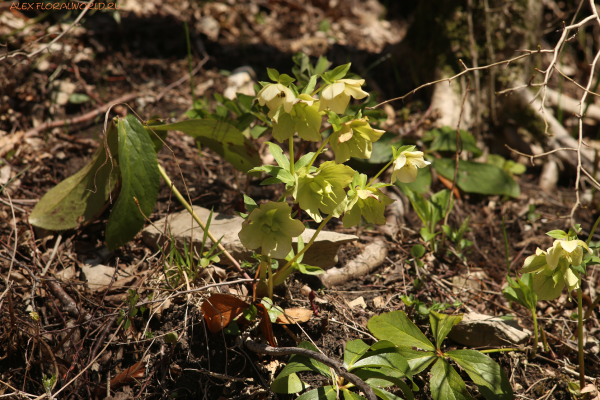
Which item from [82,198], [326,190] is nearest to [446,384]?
[326,190]

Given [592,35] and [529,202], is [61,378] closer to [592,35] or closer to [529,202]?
[529,202]

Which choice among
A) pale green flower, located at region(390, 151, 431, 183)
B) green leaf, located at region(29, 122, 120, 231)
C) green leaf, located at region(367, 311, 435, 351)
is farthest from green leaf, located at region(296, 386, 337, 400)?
green leaf, located at region(29, 122, 120, 231)

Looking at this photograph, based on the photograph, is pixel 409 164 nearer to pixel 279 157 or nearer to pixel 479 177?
pixel 279 157

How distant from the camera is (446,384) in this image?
1380 millimetres

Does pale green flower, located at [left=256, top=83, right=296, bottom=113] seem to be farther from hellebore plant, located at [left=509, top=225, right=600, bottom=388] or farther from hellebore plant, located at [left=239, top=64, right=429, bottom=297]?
hellebore plant, located at [left=509, top=225, right=600, bottom=388]

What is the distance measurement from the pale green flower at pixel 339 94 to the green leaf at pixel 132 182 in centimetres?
85

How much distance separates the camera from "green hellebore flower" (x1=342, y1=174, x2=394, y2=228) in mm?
1238

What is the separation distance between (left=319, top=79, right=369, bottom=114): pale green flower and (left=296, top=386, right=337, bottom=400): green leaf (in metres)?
0.85

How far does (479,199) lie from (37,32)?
10.3 feet

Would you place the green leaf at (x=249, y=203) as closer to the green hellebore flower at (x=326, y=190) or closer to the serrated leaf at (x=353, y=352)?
the green hellebore flower at (x=326, y=190)

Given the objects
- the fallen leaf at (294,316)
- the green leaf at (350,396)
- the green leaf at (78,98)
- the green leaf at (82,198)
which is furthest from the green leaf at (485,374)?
the green leaf at (78,98)

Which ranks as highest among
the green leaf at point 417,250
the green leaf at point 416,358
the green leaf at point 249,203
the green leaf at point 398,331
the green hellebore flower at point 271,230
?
the green leaf at point 249,203

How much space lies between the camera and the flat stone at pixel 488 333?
1.61 meters

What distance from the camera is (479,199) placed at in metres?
2.45
